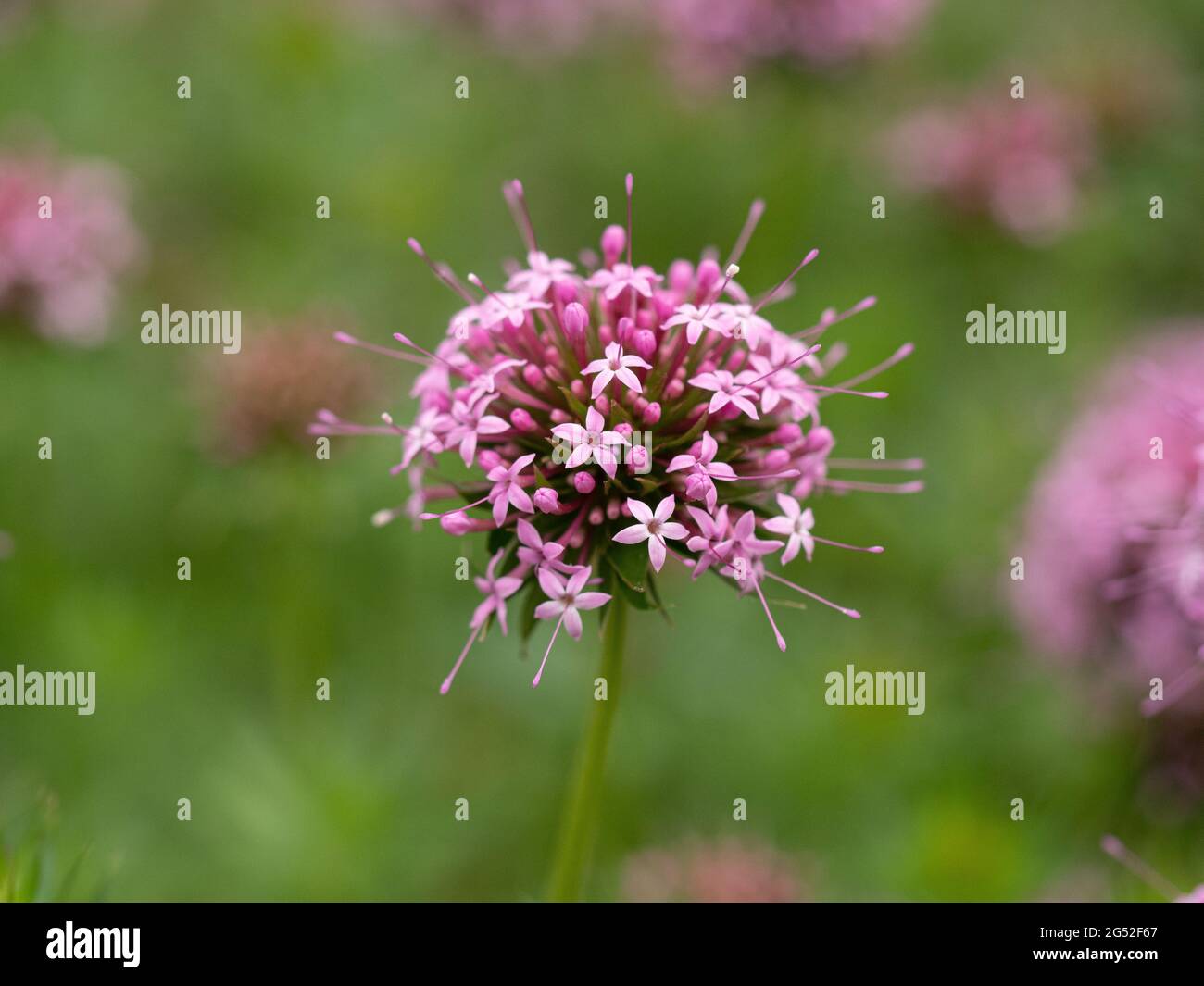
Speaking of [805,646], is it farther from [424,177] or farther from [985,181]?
[424,177]

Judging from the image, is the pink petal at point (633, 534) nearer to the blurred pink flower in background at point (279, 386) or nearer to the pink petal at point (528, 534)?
the pink petal at point (528, 534)

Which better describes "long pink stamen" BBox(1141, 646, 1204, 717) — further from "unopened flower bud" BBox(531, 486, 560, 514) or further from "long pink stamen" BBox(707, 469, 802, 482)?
"unopened flower bud" BBox(531, 486, 560, 514)

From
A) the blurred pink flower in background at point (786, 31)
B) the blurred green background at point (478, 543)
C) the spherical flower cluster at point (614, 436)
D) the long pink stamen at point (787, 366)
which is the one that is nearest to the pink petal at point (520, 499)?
the spherical flower cluster at point (614, 436)

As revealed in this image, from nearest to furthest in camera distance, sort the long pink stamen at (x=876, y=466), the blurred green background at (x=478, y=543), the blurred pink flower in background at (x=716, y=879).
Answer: the long pink stamen at (x=876, y=466)
the blurred pink flower in background at (x=716, y=879)
the blurred green background at (x=478, y=543)

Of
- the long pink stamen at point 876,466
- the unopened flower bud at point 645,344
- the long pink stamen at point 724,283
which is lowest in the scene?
the long pink stamen at point 876,466
